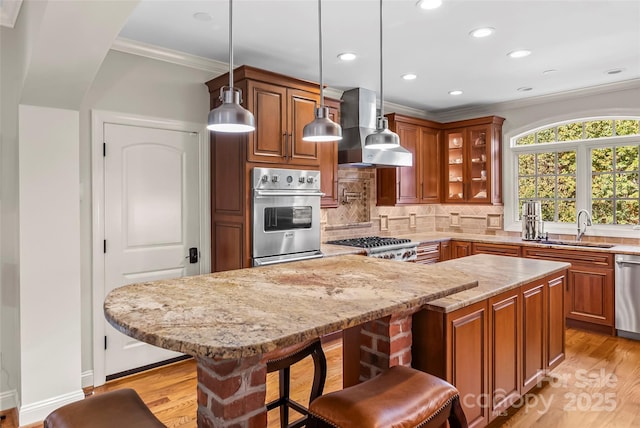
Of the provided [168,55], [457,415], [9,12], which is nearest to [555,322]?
[457,415]

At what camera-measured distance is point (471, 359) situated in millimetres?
2121

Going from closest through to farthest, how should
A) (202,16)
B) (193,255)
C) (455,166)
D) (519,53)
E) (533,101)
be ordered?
(202,16) < (519,53) < (193,255) < (533,101) < (455,166)

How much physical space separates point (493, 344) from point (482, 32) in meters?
2.27

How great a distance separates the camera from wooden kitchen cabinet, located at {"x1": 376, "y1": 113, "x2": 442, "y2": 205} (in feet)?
16.7

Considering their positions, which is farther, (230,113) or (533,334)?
A: (533,334)

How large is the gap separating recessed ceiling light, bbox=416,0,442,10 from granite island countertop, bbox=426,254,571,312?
1.69m

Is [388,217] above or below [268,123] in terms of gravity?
below

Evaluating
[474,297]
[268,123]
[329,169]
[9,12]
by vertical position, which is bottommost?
[474,297]

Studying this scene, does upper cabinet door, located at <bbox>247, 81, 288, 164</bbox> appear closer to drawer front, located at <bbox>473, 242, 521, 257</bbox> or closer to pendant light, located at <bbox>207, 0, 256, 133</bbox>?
pendant light, located at <bbox>207, 0, 256, 133</bbox>

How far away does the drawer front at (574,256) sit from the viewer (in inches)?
160

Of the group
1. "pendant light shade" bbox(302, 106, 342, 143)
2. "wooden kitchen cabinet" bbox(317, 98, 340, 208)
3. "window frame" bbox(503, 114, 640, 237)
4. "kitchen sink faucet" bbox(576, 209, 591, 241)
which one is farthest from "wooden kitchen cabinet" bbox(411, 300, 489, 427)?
"window frame" bbox(503, 114, 640, 237)

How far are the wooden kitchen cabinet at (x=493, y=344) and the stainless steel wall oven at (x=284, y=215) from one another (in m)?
1.66

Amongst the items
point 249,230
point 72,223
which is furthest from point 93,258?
point 249,230

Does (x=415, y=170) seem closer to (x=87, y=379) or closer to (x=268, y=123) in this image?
(x=268, y=123)
